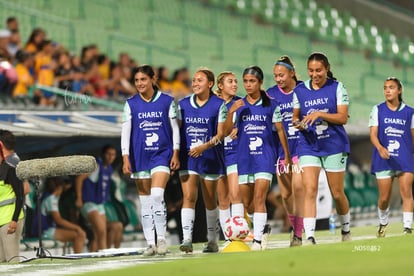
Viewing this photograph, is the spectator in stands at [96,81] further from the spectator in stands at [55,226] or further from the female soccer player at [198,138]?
the female soccer player at [198,138]

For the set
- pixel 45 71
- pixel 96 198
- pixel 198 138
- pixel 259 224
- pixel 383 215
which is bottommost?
pixel 259 224

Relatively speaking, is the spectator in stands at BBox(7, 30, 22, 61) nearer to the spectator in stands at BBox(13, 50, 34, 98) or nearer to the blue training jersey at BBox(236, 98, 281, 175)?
the spectator in stands at BBox(13, 50, 34, 98)

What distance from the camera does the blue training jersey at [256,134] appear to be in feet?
49.1

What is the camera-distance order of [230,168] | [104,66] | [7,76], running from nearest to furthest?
[230,168] < [7,76] < [104,66]

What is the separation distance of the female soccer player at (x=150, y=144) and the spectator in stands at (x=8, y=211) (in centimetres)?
167

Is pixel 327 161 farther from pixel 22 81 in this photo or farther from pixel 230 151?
pixel 22 81

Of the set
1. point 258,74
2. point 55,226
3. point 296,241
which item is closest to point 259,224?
point 296,241

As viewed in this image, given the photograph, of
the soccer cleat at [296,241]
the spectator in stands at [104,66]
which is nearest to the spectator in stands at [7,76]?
the spectator in stands at [104,66]

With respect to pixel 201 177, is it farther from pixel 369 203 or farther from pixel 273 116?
pixel 369 203

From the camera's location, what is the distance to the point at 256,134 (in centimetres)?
1501

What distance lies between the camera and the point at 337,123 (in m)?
14.4

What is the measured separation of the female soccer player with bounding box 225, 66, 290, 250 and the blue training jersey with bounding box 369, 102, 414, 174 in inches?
115

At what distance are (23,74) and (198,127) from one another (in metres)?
7.37

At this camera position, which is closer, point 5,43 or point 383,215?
point 383,215
